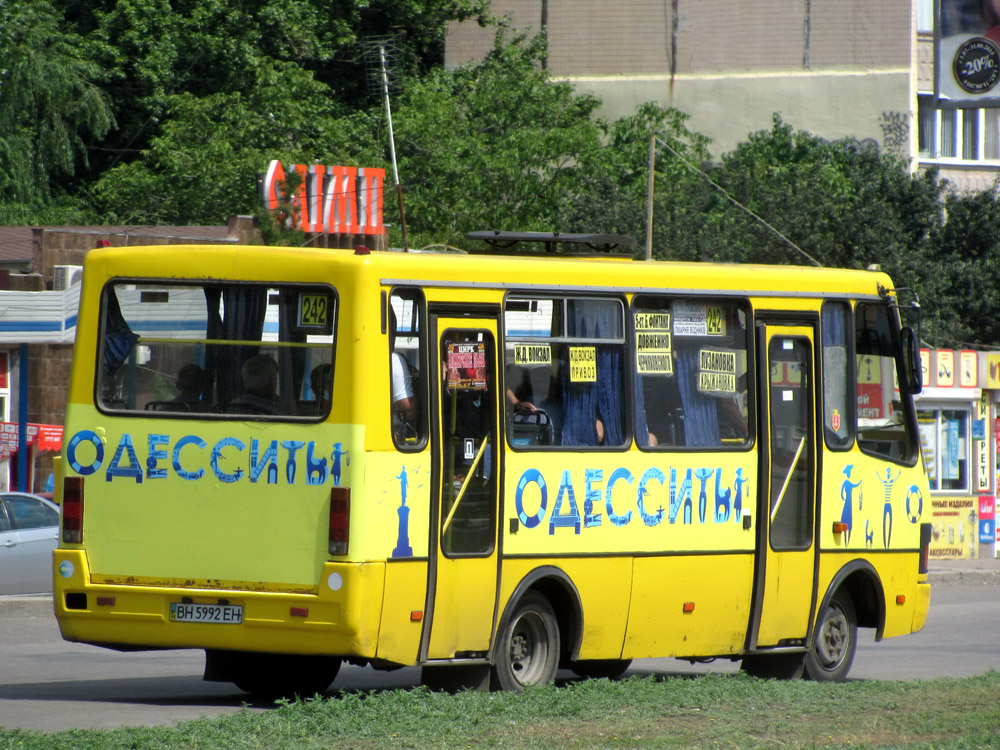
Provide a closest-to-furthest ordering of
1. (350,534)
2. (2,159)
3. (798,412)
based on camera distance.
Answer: (350,534), (798,412), (2,159)

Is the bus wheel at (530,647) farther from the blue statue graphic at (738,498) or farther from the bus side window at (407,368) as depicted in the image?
the blue statue graphic at (738,498)

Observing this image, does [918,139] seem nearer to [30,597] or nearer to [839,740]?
[30,597]

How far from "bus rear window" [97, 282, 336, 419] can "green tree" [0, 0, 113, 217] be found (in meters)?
28.9

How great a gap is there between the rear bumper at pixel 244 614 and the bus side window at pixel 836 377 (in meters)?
3.84

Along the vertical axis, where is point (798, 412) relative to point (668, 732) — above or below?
above

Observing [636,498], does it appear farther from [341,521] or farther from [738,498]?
[341,521]

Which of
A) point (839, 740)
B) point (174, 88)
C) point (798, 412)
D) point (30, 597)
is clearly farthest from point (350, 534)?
point (174, 88)

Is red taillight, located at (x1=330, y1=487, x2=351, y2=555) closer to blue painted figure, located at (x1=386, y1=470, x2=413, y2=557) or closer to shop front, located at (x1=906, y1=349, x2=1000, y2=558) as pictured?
blue painted figure, located at (x1=386, y1=470, x2=413, y2=557)

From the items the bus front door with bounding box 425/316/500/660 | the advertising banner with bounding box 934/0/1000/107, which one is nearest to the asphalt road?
the bus front door with bounding box 425/316/500/660

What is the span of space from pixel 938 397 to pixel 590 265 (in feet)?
51.2

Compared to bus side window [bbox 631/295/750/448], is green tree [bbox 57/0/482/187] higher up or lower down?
higher up

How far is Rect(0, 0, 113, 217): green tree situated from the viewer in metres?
36.8

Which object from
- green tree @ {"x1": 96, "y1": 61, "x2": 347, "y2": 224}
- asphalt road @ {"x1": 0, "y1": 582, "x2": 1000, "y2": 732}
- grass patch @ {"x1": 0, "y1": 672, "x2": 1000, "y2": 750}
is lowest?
asphalt road @ {"x1": 0, "y1": 582, "x2": 1000, "y2": 732}

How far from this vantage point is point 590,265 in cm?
980
